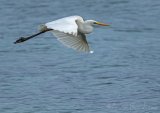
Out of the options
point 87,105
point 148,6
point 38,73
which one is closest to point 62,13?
point 148,6

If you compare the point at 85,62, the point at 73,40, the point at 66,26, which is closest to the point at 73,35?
the point at 66,26

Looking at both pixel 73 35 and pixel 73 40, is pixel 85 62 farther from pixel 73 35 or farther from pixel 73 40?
pixel 73 35

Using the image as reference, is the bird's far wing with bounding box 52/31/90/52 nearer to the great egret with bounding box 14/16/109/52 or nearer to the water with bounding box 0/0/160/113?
the great egret with bounding box 14/16/109/52

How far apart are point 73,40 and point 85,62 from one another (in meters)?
4.13

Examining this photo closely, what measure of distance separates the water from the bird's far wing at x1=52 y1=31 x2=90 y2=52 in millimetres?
1878

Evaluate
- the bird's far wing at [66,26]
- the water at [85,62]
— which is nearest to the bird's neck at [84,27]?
the bird's far wing at [66,26]

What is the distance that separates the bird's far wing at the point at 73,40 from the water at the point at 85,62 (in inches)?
73.9

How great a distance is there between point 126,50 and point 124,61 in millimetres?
499

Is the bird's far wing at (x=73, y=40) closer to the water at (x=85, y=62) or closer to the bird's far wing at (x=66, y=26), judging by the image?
the bird's far wing at (x=66, y=26)

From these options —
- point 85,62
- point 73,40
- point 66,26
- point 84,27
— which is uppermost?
point 66,26

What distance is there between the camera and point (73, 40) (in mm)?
8164

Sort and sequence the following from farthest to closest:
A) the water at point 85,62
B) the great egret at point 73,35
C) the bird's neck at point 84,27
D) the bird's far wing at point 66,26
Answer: the water at point 85,62, the bird's neck at point 84,27, the great egret at point 73,35, the bird's far wing at point 66,26

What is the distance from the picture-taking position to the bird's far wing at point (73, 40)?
8.08m

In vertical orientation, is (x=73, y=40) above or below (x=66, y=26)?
below
